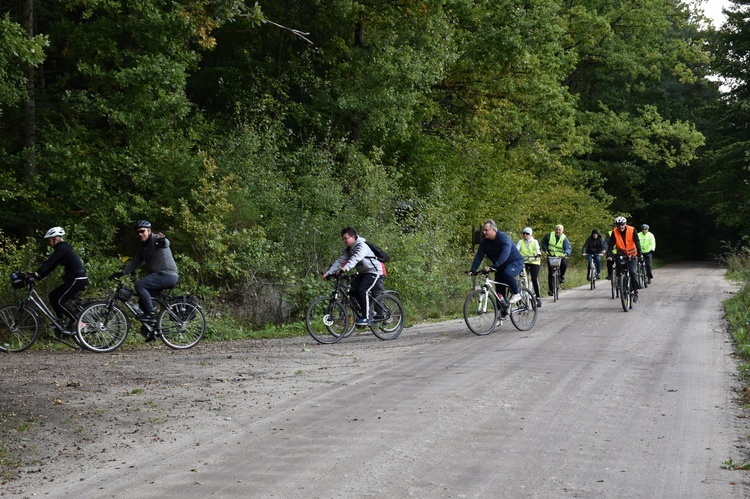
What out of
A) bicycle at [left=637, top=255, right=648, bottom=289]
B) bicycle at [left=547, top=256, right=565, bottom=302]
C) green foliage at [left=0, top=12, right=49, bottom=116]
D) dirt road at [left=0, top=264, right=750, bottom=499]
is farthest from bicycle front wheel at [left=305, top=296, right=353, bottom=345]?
bicycle at [left=637, top=255, right=648, bottom=289]

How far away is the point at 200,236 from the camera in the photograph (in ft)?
58.5

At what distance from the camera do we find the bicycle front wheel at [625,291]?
19.0 m

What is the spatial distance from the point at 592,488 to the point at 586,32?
36.3 meters

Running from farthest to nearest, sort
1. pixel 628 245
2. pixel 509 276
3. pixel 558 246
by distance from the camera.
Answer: pixel 558 246
pixel 628 245
pixel 509 276

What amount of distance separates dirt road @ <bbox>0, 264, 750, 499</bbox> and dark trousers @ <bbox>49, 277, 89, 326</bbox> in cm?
65

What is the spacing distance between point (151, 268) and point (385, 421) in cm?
759

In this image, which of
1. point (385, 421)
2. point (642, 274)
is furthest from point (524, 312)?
point (642, 274)

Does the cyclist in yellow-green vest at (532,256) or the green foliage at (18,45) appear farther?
the cyclist in yellow-green vest at (532,256)

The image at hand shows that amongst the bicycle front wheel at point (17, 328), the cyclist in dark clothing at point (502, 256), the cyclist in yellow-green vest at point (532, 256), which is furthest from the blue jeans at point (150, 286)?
the cyclist in yellow-green vest at point (532, 256)

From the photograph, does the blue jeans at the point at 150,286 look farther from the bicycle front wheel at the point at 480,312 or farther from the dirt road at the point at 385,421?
the bicycle front wheel at the point at 480,312

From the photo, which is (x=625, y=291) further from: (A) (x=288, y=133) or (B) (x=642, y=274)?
(A) (x=288, y=133)

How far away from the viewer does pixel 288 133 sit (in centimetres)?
A: 2431

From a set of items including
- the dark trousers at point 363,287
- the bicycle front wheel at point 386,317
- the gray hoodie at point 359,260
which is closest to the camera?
the gray hoodie at point 359,260

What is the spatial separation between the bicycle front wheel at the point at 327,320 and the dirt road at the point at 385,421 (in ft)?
2.70
